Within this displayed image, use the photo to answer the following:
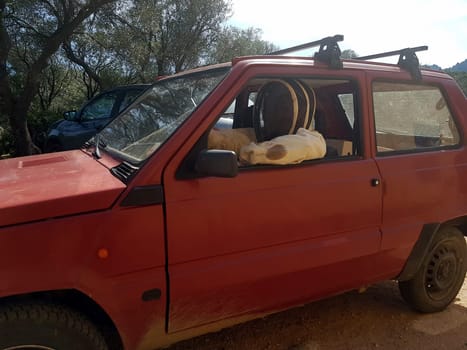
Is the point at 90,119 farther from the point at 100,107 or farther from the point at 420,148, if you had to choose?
the point at 420,148

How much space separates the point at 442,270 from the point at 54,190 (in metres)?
2.93

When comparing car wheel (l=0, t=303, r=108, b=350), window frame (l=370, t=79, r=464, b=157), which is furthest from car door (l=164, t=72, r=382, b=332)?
car wheel (l=0, t=303, r=108, b=350)

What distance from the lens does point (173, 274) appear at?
6.87ft

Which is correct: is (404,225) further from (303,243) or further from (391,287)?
(391,287)

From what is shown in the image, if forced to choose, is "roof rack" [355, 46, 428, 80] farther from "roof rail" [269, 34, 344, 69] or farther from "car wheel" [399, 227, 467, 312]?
"car wheel" [399, 227, 467, 312]

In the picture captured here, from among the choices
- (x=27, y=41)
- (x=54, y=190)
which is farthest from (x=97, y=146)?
(x=27, y=41)

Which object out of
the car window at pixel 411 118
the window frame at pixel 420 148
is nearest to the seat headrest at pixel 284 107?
the window frame at pixel 420 148

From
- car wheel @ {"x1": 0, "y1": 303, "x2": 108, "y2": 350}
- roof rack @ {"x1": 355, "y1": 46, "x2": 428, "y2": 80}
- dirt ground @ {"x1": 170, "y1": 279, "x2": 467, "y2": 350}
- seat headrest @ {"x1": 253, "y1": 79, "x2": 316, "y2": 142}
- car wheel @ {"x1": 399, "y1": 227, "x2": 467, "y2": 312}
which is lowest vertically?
dirt ground @ {"x1": 170, "y1": 279, "x2": 467, "y2": 350}

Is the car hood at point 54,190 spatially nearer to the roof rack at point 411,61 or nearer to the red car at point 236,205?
the red car at point 236,205

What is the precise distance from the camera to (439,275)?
332cm

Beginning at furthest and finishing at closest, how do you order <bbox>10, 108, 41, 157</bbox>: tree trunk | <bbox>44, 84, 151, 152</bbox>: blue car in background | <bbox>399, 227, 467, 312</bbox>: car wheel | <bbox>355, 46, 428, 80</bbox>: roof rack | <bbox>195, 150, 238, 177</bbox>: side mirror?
<bbox>10, 108, 41, 157</bbox>: tree trunk → <bbox>44, 84, 151, 152</bbox>: blue car in background → <bbox>399, 227, 467, 312</bbox>: car wheel → <bbox>355, 46, 428, 80</bbox>: roof rack → <bbox>195, 150, 238, 177</bbox>: side mirror

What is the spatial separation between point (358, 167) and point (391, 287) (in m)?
1.78

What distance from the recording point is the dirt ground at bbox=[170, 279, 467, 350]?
292cm

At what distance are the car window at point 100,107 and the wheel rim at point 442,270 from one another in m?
6.57
